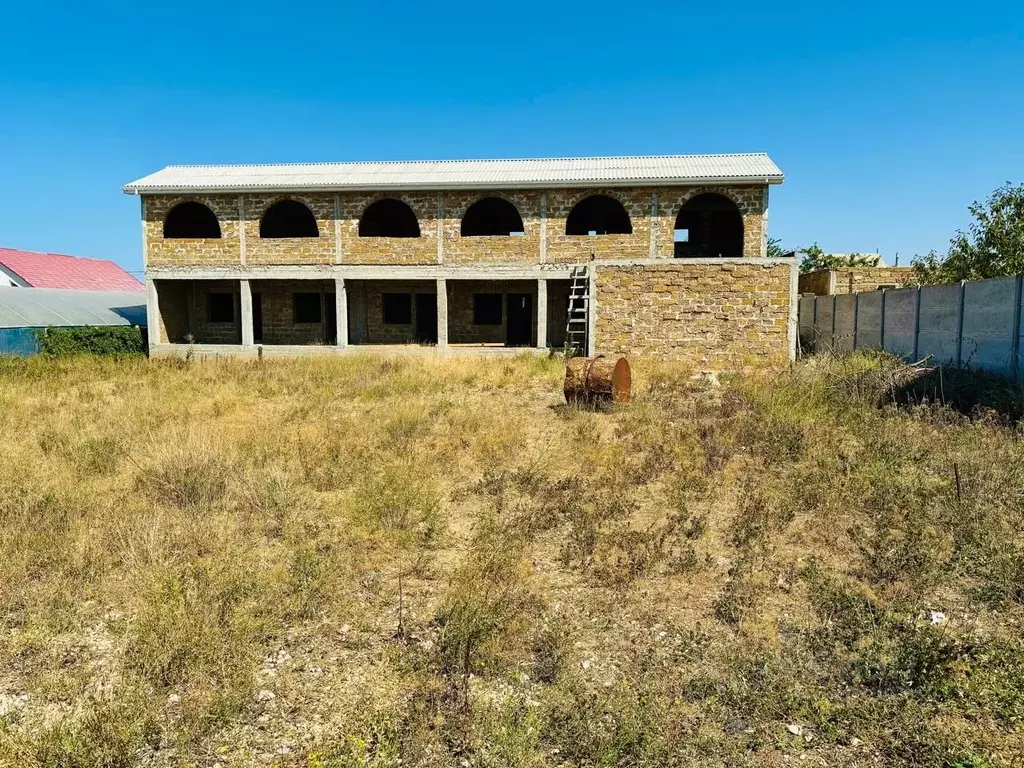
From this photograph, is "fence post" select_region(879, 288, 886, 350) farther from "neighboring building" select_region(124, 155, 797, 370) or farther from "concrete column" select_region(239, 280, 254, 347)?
"concrete column" select_region(239, 280, 254, 347)

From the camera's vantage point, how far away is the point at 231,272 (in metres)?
20.3

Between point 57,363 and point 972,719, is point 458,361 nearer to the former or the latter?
point 57,363

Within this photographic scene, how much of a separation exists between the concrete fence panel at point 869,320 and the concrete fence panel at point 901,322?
0.91 ft

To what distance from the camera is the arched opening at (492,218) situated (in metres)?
23.3

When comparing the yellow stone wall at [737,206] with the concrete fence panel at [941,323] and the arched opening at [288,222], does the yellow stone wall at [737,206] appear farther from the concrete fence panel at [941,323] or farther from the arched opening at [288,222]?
the arched opening at [288,222]

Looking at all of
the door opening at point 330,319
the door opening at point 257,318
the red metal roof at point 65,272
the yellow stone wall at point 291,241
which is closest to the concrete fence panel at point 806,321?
the yellow stone wall at point 291,241

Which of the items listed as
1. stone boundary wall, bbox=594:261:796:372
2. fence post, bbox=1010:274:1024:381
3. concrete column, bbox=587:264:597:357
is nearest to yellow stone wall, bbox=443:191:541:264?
concrete column, bbox=587:264:597:357

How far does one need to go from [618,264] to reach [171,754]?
46.0ft

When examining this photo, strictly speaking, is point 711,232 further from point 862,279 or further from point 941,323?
point 941,323

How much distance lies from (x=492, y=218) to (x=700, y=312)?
36.1 ft

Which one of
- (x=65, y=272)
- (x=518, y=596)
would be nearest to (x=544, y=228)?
(x=518, y=596)

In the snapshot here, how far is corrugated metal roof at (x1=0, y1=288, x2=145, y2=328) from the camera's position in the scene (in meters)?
→ 20.3

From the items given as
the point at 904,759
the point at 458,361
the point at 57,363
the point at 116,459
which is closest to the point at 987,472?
the point at 904,759

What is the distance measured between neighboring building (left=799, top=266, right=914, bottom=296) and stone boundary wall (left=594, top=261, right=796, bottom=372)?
16.6ft
